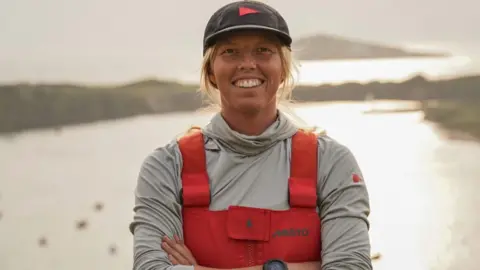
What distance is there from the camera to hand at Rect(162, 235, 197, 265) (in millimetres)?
1350

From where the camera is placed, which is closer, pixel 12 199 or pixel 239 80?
pixel 239 80

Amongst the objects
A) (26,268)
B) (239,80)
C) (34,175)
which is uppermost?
(239,80)

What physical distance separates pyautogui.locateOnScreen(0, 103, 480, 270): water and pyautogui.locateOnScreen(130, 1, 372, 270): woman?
3.11 ft

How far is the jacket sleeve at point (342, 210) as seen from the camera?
1.33m

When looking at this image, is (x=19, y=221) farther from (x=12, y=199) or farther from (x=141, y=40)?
(x=141, y=40)

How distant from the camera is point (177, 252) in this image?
1.35 metres

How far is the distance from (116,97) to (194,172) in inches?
43.2

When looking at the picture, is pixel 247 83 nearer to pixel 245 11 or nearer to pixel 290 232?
pixel 245 11

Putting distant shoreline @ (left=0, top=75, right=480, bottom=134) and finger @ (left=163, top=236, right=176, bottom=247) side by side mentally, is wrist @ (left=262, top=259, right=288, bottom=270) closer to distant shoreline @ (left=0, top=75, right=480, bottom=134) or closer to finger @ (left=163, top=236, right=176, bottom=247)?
finger @ (left=163, top=236, right=176, bottom=247)

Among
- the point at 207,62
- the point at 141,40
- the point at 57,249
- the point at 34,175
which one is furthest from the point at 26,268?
the point at 207,62

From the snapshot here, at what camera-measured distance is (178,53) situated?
7.83ft

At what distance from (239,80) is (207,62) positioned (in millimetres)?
117

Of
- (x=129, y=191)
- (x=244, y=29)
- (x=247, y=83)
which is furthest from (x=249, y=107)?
(x=129, y=191)

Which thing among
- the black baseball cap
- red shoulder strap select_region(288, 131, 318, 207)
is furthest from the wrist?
the black baseball cap
